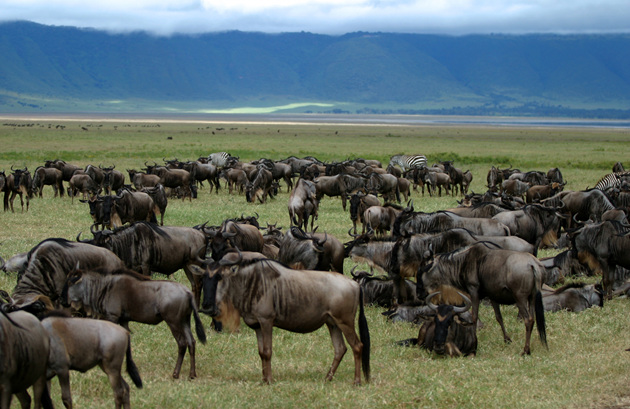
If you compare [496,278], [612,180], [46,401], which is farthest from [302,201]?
[46,401]

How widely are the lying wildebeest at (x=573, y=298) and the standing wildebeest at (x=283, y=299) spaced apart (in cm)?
441

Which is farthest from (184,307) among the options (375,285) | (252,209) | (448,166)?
(448,166)

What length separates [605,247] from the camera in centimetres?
1238

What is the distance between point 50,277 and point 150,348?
5.52 ft

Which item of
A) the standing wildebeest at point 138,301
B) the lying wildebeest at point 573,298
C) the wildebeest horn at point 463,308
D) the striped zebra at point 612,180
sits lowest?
the lying wildebeest at point 573,298

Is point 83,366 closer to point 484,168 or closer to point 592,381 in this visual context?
point 592,381

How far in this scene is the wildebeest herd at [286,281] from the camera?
6.71m

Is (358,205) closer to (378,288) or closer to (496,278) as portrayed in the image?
(378,288)

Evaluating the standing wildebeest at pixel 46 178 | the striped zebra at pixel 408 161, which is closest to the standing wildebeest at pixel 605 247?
the standing wildebeest at pixel 46 178

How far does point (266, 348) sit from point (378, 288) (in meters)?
4.15

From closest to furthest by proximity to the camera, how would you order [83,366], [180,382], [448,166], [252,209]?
1. [83,366]
2. [180,382]
3. [252,209]
4. [448,166]

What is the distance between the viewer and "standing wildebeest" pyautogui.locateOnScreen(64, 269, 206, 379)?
26.3 feet

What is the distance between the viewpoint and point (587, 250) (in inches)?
502

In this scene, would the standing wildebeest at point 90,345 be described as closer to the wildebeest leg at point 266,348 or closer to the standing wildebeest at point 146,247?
the wildebeest leg at point 266,348
